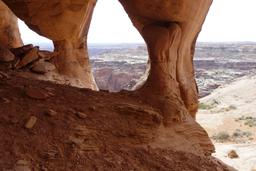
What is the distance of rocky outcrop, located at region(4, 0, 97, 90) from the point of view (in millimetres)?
9648

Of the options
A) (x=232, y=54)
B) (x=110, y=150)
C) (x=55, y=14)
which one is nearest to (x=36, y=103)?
(x=110, y=150)

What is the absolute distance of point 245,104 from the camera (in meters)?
27.1

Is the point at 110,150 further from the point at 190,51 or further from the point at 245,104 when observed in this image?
the point at 245,104

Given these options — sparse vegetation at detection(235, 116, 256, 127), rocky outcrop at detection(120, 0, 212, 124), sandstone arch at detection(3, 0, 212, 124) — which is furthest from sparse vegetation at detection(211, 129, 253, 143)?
rocky outcrop at detection(120, 0, 212, 124)

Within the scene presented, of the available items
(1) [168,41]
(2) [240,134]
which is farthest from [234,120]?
(1) [168,41]

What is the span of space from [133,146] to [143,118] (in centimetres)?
80

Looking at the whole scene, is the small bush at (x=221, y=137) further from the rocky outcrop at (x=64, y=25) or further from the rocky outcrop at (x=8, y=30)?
the rocky outcrop at (x=8, y=30)

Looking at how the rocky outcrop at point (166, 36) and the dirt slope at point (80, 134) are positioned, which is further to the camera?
the rocky outcrop at point (166, 36)

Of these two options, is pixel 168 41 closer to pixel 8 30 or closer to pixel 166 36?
pixel 166 36

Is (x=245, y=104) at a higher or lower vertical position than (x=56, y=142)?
lower

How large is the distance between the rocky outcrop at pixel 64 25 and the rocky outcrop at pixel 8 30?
191 cm

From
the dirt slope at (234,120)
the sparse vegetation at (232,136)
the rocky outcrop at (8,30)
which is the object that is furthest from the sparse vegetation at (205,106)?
the rocky outcrop at (8,30)

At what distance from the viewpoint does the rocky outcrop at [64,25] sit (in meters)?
9.65

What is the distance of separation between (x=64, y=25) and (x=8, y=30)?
3.12 metres
